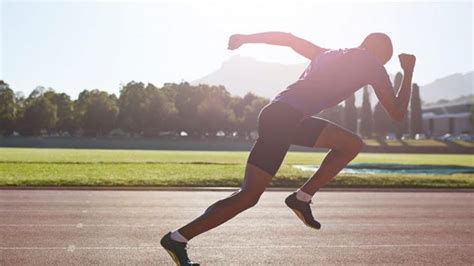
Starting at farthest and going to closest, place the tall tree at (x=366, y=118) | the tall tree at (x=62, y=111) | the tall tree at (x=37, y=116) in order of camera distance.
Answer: the tall tree at (x=366, y=118), the tall tree at (x=62, y=111), the tall tree at (x=37, y=116)

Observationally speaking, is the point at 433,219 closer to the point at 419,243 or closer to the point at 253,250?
the point at 419,243

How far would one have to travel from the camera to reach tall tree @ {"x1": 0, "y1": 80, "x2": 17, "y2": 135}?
81.8 m

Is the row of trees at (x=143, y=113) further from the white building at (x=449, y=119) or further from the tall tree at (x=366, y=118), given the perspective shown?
the white building at (x=449, y=119)

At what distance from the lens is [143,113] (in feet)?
276

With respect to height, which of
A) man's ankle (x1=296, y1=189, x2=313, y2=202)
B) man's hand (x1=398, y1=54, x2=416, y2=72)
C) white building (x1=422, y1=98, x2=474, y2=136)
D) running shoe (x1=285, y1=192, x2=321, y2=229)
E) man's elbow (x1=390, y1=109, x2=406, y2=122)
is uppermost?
man's hand (x1=398, y1=54, x2=416, y2=72)

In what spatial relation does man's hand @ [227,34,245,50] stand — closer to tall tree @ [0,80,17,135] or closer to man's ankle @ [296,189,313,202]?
man's ankle @ [296,189,313,202]

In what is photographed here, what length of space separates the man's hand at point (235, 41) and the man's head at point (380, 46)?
936 millimetres

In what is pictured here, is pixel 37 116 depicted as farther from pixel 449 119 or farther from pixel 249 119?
pixel 449 119

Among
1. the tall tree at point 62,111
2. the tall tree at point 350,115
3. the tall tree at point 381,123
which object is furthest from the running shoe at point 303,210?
the tall tree at point 381,123

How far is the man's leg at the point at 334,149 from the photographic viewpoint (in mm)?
4422

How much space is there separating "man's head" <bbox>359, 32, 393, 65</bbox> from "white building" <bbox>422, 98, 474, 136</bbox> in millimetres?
105510

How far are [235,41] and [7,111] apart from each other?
278 feet

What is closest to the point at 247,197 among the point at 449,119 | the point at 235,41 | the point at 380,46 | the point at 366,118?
the point at 235,41

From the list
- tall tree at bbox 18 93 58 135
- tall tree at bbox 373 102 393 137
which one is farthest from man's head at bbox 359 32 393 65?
tall tree at bbox 373 102 393 137
